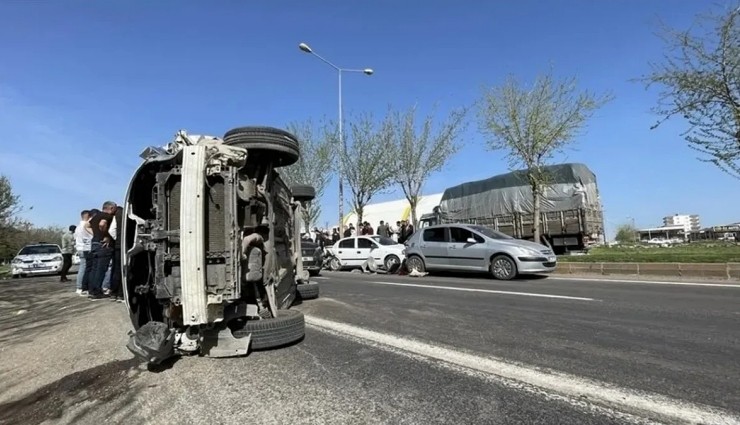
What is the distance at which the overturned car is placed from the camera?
3848 mm

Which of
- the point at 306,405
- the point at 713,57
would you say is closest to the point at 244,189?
the point at 306,405

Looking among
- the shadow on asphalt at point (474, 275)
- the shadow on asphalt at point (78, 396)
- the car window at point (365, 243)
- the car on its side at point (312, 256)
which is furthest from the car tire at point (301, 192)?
the car window at point (365, 243)

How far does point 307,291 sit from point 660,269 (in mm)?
10552

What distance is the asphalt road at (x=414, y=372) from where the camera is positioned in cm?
296

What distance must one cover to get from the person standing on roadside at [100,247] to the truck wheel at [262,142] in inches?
221

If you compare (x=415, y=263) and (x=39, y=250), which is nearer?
(x=415, y=263)

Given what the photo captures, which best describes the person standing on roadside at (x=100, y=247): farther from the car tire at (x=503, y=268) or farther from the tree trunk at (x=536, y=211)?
the tree trunk at (x=536, y=211)

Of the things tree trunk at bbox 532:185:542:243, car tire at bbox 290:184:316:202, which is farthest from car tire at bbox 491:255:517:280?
car tire at bbox 290:184:316:202

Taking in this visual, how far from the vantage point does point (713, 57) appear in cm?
1332

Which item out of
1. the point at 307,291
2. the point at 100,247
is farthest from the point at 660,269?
the point at 100,247

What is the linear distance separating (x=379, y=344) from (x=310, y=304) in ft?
8.84

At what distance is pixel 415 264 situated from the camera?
14734 mm

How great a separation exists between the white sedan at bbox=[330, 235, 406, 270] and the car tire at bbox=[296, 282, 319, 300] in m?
8.94

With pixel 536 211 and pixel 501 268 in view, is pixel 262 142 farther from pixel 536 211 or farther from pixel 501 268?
pixel 536 211
